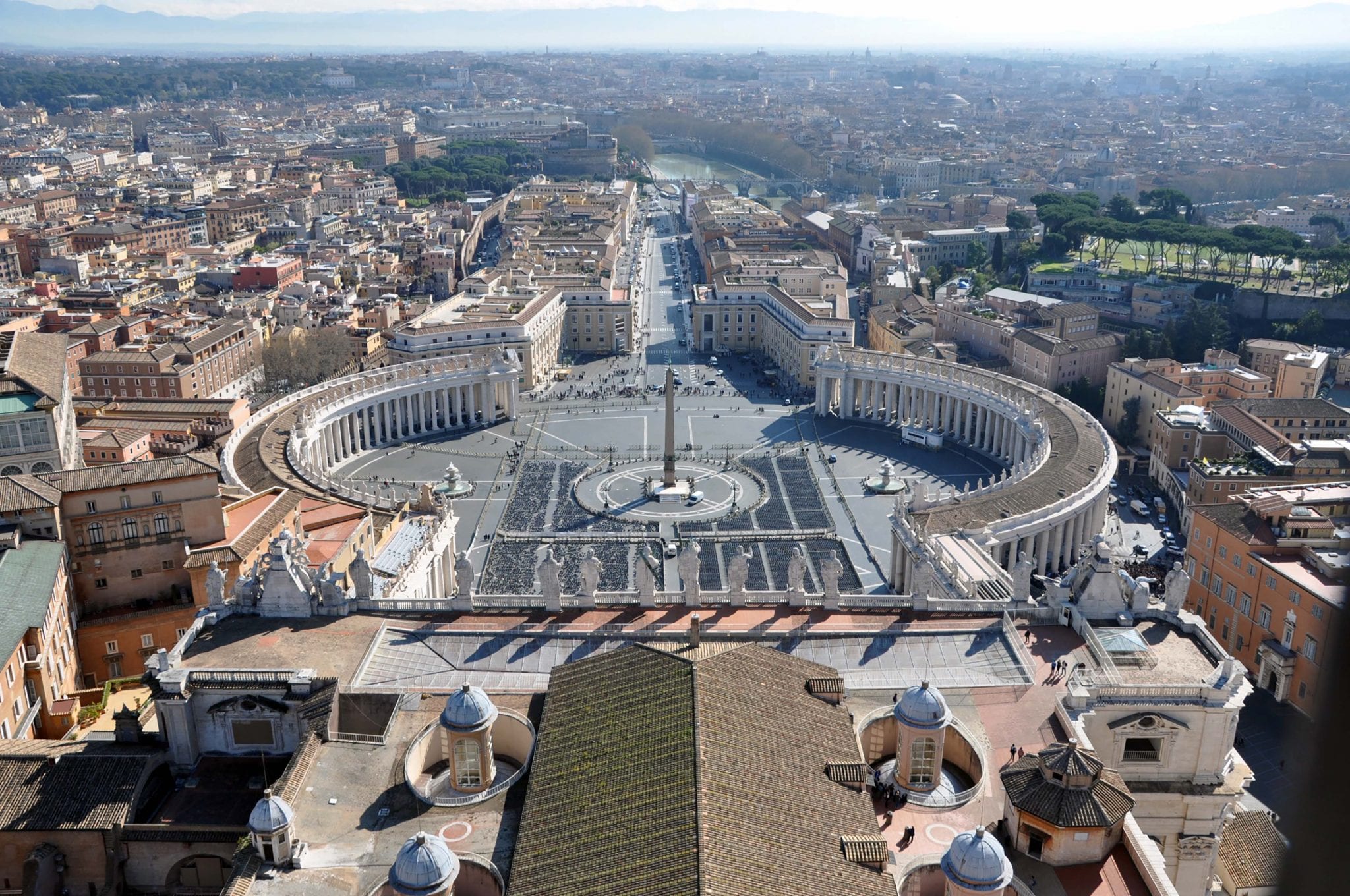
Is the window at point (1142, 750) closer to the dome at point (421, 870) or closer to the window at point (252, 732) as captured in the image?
the dome at point (421, 870)

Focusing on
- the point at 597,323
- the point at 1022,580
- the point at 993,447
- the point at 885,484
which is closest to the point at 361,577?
the point at 1022,580

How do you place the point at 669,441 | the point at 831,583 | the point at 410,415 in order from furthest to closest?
the point at 410,415 < the point at 669,441 < the point at 831,583

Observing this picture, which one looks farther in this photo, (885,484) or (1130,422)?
(1130,422)

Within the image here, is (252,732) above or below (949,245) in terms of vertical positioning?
above

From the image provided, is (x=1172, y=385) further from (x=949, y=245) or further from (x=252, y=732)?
(x=252, y=732)

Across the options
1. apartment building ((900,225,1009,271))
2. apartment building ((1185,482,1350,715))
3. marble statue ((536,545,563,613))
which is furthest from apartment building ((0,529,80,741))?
apartment building ((900,225,1009,271))

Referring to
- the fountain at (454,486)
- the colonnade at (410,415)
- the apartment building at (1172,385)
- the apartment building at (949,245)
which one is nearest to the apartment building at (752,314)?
the apartment building at (1172,385)

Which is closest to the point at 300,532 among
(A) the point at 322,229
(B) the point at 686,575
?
(B) the point at 686,575

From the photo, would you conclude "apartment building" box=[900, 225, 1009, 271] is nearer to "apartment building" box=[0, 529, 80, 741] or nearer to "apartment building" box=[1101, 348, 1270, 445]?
"apartment building" box=[1101, 348, 1270, 445]
